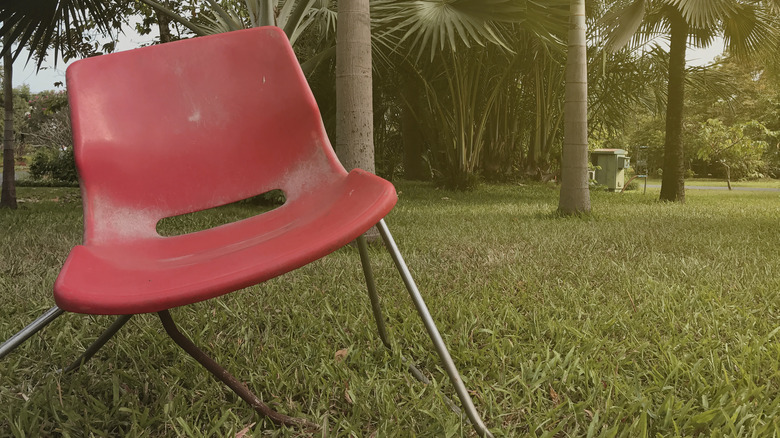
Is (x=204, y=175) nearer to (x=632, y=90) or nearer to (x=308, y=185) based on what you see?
(x=308, y=185)

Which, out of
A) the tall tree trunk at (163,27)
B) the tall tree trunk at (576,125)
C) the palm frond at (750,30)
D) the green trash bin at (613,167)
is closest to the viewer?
the tall tree trunk at (576,125)

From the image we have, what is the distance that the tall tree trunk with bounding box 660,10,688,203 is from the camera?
7.29m

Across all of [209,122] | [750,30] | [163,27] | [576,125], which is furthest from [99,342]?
[750,30]

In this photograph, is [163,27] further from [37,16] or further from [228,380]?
[228,380]

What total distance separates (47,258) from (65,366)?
1.72 metres

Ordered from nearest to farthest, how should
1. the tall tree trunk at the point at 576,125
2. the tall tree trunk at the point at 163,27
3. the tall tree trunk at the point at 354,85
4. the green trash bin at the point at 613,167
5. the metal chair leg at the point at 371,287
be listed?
the metal chair leg at the point at 371,287
the tall tree trunk at the point at 354,85
the tall tree trunk at the point at 576,125
the tall tree trunk at the point at 163,27
the green trash bin at the point at 613,167

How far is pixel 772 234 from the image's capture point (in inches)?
156

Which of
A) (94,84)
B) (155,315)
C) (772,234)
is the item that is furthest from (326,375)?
(772,234)

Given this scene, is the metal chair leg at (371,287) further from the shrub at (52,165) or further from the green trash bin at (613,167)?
the shrub at (52,165)

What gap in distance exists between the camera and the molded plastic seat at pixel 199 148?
4.57 feet

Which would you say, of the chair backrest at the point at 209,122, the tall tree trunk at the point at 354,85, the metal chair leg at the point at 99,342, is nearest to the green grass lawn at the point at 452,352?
the metal chair leg at the point at 99,342

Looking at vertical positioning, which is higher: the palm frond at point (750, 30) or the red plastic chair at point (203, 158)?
the palm frond at point (750, 30)

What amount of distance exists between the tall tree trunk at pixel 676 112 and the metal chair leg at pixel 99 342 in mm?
7241

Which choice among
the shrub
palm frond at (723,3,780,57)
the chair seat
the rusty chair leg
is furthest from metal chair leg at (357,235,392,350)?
the shrub
